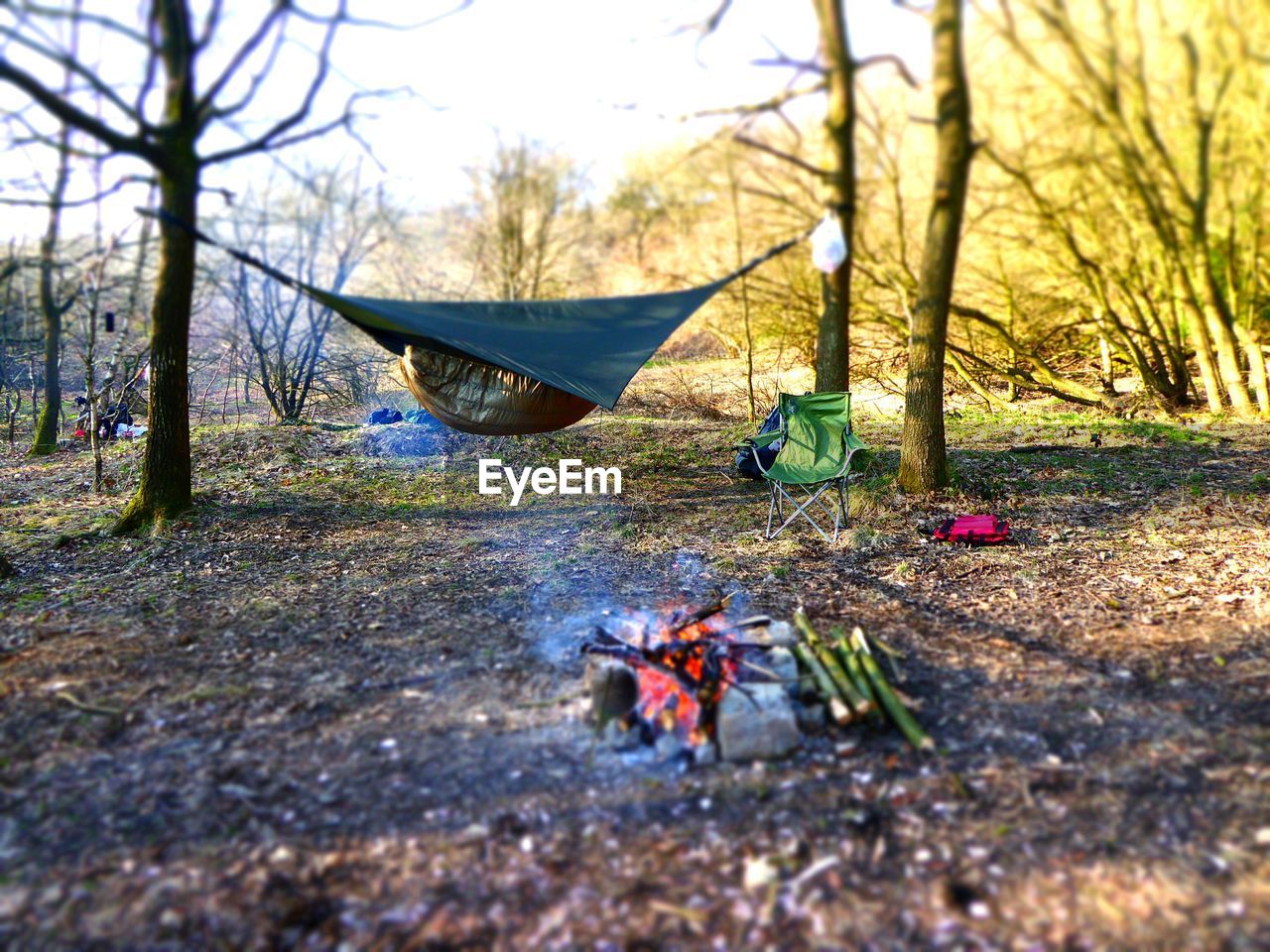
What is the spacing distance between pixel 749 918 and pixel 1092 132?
488cm

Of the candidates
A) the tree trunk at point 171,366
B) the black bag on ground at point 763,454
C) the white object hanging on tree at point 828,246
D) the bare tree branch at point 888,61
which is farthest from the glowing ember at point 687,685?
the bare tree branch at point 888,61

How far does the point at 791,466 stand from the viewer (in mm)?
3543

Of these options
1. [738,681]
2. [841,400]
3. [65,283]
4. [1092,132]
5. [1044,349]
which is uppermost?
[1092,132]

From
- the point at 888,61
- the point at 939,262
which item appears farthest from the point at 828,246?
the point at 888,61

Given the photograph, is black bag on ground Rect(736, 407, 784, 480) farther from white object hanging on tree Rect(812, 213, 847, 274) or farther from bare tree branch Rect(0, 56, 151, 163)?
bare tree branch Rect(0, 56, 151, 163)

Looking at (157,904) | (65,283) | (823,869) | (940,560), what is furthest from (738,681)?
(65,283)

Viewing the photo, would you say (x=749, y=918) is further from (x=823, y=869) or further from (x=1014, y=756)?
(x=1014, y=756)

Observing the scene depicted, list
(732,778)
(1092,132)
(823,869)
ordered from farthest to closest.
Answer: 1. (1092,132)
2. (732,778)
3. (823,869)

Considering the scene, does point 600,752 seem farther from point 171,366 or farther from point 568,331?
point 171,366

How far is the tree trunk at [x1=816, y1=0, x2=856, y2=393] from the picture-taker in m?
3.87

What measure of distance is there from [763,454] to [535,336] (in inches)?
57.6

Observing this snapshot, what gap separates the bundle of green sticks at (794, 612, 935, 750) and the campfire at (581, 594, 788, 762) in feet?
0.38

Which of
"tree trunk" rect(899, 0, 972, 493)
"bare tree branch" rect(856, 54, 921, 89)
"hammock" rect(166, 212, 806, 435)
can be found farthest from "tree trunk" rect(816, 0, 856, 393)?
"hammock" rect(166, 212, 806, 435)

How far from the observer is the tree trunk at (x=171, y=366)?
359 cm
